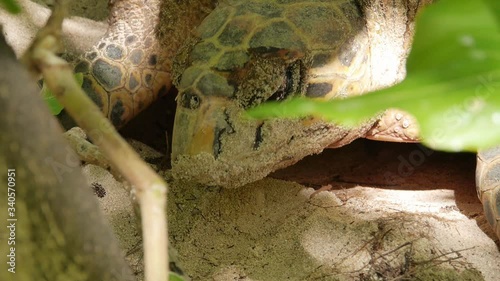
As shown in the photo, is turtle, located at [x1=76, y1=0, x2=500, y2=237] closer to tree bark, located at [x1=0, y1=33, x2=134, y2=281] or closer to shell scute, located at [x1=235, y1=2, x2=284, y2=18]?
shell scute, located at [x1=235, y1=2, x2=284, y2=18]

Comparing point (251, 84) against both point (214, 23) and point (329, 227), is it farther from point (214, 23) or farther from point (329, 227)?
point (329, 227)

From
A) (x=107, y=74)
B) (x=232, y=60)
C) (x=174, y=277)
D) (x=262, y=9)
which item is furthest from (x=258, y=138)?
(x=107, y=74)

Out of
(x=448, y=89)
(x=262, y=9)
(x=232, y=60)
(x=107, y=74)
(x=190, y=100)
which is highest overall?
(x=448, y=89)

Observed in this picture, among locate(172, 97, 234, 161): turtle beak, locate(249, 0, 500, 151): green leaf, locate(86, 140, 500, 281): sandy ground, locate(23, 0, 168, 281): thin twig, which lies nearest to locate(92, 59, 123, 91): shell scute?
locate(86, 140, 500, 281): sandy ground

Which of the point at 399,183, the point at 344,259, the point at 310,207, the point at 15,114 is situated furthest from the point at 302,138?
the point at 15,114

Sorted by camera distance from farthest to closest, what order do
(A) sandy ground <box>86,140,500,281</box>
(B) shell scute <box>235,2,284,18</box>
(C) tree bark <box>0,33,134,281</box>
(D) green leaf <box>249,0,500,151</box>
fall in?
(B) shell scute <box>235,2,284,18</box>
(A) sandy ground <box>86,140,500,281</box>
(C) tree bark <box>0,33,134,281</box>
(D) green leaf <box>249,0,500,151</box>

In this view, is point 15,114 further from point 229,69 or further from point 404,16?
point 404,16
